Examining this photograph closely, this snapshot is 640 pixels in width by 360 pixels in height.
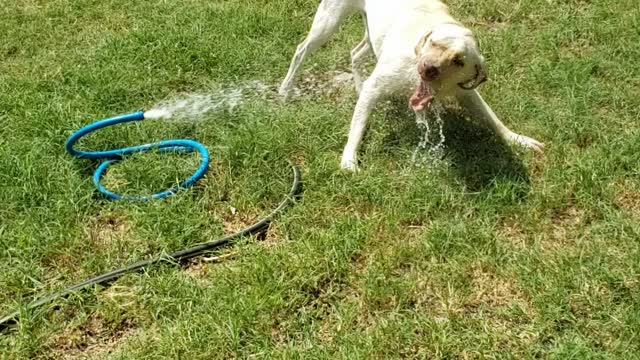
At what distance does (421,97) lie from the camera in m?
4.09

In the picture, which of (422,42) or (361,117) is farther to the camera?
(361,117)

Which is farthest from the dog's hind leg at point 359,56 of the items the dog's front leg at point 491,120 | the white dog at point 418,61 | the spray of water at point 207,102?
the dog's front leg at point 491,120

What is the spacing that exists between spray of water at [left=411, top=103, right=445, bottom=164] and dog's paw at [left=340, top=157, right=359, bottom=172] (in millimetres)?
342

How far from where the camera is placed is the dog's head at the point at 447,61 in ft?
12.5

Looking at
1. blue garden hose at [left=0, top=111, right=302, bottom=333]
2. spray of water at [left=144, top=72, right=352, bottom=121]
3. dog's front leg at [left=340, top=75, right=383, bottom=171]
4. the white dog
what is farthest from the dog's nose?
spray of water at [left=144, top=72, right=352, bottom=121]

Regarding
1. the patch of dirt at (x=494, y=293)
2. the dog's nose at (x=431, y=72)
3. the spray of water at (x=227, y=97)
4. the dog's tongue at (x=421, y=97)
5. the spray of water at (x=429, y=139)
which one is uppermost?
the dog's nose at (x=431, y=72)

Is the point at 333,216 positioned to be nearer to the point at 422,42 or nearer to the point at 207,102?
the point at 422,42

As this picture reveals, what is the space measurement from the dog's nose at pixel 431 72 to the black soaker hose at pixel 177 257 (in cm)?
94

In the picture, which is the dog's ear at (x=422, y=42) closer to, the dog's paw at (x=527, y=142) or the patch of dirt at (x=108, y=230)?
the dog's paw at (x=527, y=142)

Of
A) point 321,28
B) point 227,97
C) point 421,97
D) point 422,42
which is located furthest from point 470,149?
point 227,97

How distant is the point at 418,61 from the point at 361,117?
577 millimetres

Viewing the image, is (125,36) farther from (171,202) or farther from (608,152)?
(608,152)

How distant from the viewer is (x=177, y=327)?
322 cm

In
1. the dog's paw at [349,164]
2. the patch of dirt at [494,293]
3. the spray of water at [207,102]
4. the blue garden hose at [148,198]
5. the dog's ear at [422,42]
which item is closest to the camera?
the patch of dirt at [494,293]
